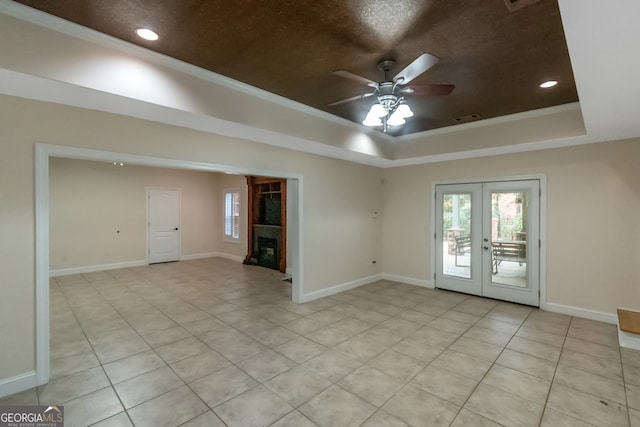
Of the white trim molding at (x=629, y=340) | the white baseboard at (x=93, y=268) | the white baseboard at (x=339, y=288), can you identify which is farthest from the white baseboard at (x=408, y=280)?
the white baseboard at (x=93, y=268)

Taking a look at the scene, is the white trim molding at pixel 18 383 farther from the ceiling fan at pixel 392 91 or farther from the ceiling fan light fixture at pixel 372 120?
the ceiling fan light fixture at pixel 372 120

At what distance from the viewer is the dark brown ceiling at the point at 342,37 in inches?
78.0

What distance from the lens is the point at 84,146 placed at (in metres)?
2.74

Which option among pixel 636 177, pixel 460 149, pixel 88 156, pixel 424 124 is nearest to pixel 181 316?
pixel 88 156

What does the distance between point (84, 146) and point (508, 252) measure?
6.04m

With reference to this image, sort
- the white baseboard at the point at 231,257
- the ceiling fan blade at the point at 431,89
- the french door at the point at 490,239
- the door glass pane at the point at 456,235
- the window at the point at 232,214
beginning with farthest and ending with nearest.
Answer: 1. the window at the point at 232,214
2. the white baseboard at the point at 231,257
3. the door glass pane at the point at 456,235
4. the french door at the point at 490,239
5. the ceiling fan blade at the point at 431,89

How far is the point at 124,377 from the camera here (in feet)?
8.89

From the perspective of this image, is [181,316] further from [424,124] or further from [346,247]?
[424,124]

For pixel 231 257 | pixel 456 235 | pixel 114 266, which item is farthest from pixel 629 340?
pixel 114 266

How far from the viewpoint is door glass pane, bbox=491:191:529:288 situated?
4.72 meters

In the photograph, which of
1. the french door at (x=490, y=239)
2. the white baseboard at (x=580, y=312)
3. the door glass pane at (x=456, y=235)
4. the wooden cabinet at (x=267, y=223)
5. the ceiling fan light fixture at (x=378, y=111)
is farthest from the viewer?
the wooden cabinet at (x=267, y=223)

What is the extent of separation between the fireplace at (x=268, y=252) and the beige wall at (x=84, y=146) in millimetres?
2501

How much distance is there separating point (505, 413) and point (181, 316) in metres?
4.02

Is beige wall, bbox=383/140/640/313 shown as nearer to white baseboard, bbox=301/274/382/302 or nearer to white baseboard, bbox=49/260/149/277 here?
white baseboard, bbox=301/274/382/302
